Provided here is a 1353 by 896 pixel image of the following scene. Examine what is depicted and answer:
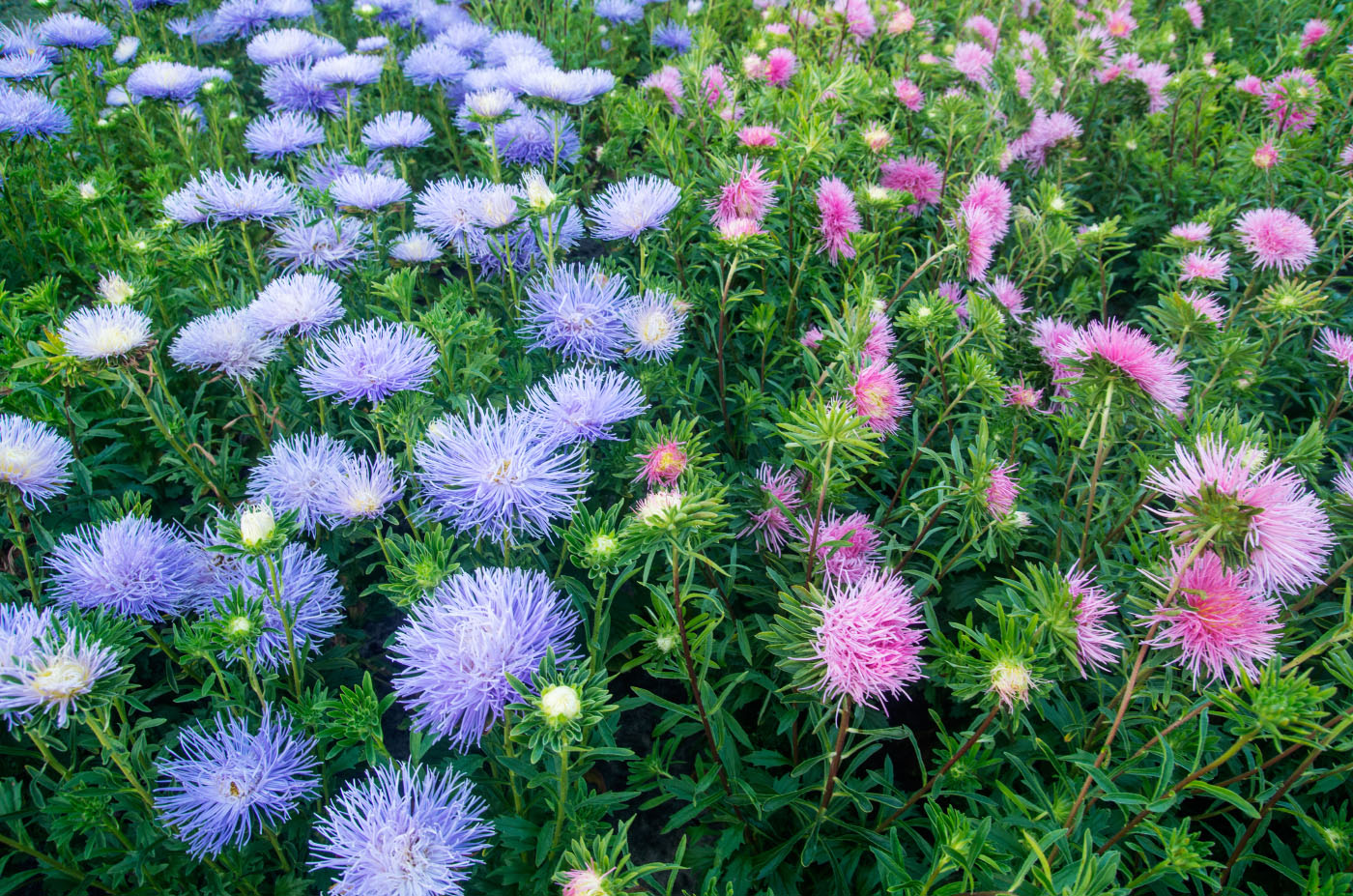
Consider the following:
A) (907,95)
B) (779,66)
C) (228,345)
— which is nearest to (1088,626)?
(228,345)

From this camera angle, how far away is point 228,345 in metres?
2.22

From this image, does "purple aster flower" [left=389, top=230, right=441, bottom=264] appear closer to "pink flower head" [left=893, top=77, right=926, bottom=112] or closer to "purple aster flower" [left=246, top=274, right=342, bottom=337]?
"purple aster flower" [left=246, top=274, right=342, bottom=337]

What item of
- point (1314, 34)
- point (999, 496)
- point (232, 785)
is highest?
point (1314, 34)

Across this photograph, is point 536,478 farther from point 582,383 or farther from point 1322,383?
point 1322,383

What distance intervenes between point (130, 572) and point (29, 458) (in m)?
0.37

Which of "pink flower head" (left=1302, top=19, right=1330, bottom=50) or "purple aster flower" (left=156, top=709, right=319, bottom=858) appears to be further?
"pink flower head" (left=1302, top=19, right=1330, bottom=50)

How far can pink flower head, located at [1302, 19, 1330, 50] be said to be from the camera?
175 inches

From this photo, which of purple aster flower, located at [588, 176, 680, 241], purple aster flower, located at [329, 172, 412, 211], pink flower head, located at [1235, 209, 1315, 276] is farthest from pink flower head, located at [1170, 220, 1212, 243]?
purple aster flower, located at [329, 172, 412, 211]

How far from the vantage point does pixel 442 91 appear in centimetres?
411

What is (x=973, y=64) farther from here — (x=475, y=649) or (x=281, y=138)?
(x=475, y=649)

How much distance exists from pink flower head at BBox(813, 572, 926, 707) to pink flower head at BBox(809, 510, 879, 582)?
1.25 feet

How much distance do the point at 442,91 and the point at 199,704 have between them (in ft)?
11.0

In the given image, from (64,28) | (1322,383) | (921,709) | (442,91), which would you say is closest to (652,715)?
(921,709)

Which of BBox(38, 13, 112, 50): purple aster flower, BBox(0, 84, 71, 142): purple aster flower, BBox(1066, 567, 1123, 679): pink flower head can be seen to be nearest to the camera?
BBox(1066, 567, 1123, 679): pink flower head
